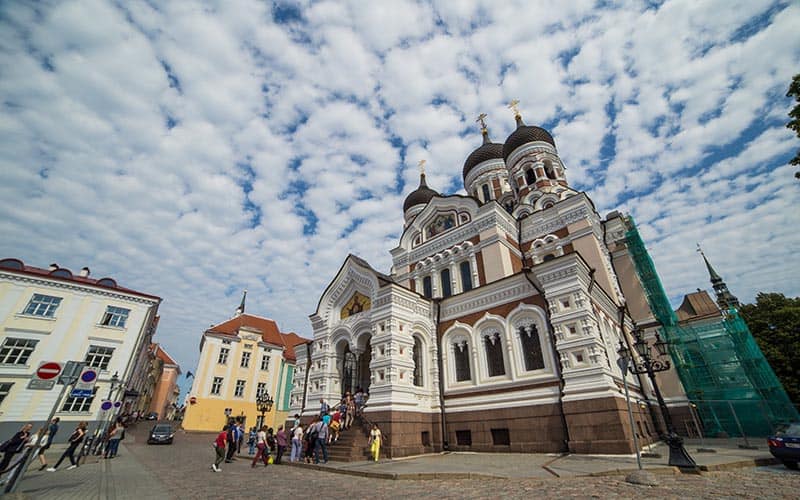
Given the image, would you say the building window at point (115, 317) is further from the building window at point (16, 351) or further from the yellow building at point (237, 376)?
the yellow building at point (237, 376)

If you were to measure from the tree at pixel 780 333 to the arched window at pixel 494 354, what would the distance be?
79.9 ft

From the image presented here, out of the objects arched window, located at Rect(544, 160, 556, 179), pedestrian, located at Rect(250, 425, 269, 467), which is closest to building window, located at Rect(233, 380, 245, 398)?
pedestrian, located at Rect(250, 425, 269, 467)

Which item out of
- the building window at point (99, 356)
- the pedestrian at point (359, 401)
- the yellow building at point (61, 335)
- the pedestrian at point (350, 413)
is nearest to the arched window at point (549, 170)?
the pedestrian at point (359, 401)

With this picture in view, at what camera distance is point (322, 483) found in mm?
8656

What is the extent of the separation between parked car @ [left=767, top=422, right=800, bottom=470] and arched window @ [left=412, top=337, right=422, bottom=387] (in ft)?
36.2

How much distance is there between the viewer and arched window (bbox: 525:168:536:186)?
1038 inches

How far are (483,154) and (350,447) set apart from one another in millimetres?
25433

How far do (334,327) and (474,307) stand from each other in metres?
7.31

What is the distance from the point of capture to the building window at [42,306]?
22.9 meters

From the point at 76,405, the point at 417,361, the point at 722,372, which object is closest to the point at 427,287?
the point at 417,361

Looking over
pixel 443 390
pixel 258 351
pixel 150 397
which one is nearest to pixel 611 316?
pixel 443 390

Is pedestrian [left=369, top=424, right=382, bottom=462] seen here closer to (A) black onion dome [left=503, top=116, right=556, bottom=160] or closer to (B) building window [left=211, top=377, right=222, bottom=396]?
(A) black onion dome [left=503, top=116, right=556, bottom=160]

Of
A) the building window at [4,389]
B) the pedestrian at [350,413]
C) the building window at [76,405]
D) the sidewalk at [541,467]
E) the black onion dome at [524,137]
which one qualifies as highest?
the black onion dome at [524,137]

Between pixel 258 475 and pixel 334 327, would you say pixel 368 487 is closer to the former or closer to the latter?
pixel 258 475
